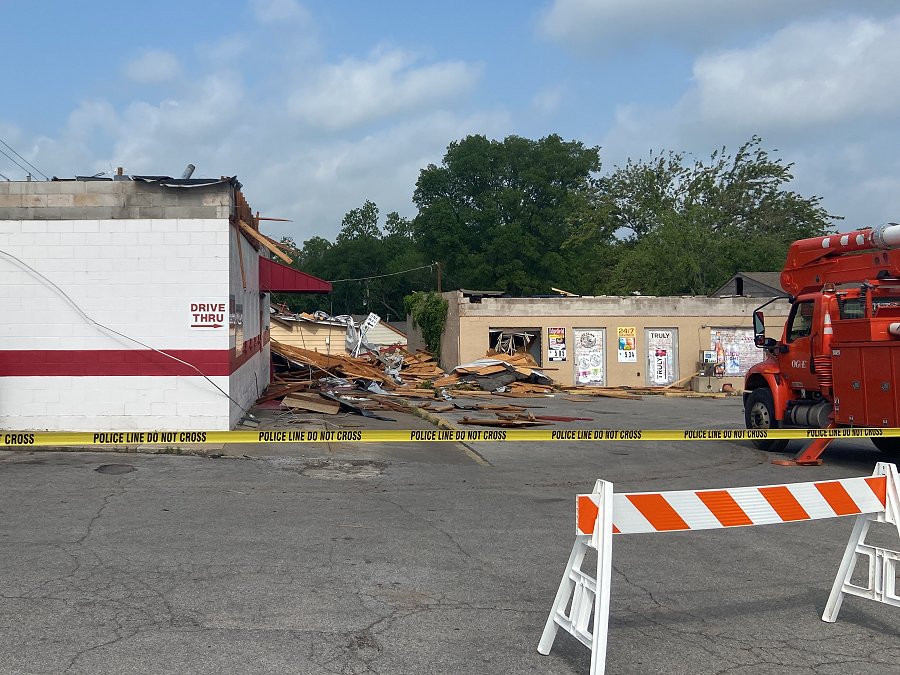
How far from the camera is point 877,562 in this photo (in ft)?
19.0

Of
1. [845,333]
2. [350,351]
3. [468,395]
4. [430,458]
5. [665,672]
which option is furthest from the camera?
[350,351]

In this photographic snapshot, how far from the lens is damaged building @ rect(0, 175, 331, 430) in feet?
49.1

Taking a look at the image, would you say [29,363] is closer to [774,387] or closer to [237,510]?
[237,510]

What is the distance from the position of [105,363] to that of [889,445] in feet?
42.3

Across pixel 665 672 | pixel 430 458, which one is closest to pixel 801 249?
pixel 430 458

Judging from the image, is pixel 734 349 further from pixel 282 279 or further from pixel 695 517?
pixel 695 517

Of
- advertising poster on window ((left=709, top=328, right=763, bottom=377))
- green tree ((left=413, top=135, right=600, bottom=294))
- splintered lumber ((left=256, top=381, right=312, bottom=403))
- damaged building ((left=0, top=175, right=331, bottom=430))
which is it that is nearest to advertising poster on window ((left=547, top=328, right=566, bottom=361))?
advertising poster on window ((left=709, top=328, right=763, bottom=377))

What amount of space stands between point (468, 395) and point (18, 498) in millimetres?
18002

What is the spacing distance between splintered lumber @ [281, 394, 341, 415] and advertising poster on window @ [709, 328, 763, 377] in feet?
62.1

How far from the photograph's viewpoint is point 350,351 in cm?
4012

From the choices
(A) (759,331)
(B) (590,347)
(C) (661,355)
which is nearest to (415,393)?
(B) (590,347)

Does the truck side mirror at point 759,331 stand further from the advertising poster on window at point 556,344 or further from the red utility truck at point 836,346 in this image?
the advertising poster on window at point 556,344

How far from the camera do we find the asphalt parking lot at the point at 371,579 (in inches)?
202

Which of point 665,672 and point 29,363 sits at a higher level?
point 29,363
